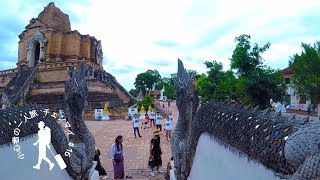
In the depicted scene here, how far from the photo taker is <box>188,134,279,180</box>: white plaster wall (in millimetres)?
3213

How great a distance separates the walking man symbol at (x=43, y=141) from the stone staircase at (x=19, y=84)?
93.2ft

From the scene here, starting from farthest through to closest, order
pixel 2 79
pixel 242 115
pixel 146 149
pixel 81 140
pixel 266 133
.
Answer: pixel 2 79 → pixel 146 149 → pixel 81 140 → pixel 242 115 → pixel 266 133

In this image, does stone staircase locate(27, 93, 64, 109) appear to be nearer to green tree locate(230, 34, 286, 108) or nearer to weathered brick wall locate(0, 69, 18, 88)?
weathered brick wall locate(0, 69, 18, 88)

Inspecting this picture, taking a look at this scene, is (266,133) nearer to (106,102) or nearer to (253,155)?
(253,155)

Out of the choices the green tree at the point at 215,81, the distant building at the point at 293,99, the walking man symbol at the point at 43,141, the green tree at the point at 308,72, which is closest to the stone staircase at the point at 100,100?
the green tree at the point at 215,81

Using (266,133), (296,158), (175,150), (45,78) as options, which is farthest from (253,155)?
(45,78)

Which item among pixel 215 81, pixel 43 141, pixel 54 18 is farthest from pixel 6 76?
pixel 43 141

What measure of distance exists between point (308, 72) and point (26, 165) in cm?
2913

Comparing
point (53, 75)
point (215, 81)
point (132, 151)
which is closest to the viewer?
point (132, 151)

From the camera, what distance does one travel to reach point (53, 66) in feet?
121

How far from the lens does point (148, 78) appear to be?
82688mm

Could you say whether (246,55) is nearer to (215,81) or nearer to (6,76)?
(215,81)

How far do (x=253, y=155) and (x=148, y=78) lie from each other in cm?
7959

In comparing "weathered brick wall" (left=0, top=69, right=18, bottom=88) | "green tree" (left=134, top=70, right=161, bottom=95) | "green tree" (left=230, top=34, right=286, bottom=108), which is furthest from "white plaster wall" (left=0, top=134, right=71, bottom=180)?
"green tree" (left=134, top=70, right=161, bottom=95)
